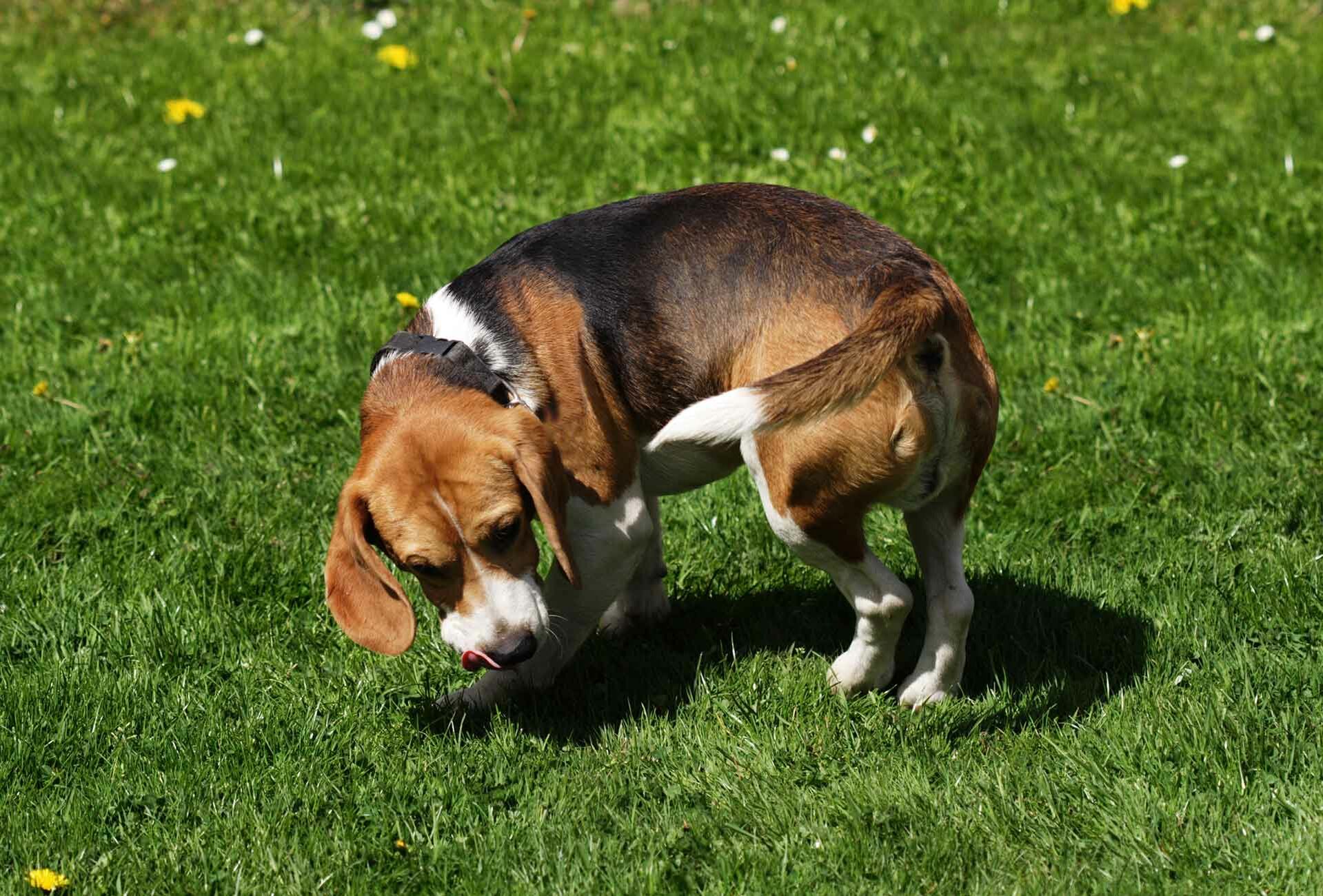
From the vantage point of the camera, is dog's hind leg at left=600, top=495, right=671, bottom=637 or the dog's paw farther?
dog's hind leg at left=600, top=495, right=671, bottom=637

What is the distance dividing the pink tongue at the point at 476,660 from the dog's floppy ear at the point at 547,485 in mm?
307

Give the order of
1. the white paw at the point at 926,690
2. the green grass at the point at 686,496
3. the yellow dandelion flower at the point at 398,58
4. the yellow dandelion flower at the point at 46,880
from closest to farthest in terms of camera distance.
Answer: the yellow dandelion flower at the point at 46,880 < the green grass at the point at 686,496 < the white paw at the point at 926,690 < the yellow dandelion flower at the point at 398,58

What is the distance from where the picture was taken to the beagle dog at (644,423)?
3.92 m

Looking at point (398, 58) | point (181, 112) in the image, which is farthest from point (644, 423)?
point (398, 58)

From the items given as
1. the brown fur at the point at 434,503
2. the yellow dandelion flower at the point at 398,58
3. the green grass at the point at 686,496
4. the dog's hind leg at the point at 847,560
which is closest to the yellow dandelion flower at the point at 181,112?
the green grass at the point at 686,496

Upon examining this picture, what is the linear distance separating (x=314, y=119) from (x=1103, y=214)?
4.27m

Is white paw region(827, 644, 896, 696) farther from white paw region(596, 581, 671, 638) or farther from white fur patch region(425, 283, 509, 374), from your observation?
white fur patch region(425, 283, 509, 374)

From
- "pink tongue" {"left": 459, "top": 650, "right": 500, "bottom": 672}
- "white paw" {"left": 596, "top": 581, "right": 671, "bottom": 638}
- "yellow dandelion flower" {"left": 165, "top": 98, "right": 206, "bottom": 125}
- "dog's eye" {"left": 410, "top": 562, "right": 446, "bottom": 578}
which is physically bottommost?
"yellow dandelion flower" {"left": 165, "top": 98, "right": 206, "bottom": 125}

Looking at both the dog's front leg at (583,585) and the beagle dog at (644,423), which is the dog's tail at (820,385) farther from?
the dog's front leg at (583,585)

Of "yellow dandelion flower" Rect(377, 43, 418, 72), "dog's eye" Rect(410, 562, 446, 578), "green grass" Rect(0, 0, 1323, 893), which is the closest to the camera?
"green grass" Rect(0, 0, 1323, 893)

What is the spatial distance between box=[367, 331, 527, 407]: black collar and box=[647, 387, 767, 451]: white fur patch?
68cm

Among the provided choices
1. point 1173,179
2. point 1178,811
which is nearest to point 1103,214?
point 1173,179

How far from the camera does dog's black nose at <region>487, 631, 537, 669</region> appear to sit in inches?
155

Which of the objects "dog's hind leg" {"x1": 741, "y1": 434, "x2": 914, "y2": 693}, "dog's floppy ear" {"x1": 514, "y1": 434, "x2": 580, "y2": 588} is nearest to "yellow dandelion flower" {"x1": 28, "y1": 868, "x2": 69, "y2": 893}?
"dog's floppy ear" {"x1": 514, "y1": 434, "x2": 580, "y2": 588}
